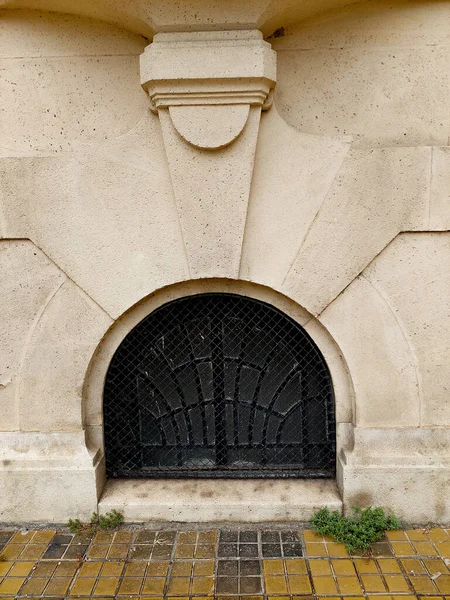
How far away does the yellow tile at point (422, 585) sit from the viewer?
2861 millimetres

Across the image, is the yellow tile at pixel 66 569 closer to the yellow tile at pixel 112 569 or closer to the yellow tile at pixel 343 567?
the yellow tile at pixel 112 569

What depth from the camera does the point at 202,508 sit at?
353 cm

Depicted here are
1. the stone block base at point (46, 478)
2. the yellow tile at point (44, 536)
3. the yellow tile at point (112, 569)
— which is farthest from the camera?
the stone block base at point (46, 478)

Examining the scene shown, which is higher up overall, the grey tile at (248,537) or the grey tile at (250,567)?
the grey tile at (248,537)

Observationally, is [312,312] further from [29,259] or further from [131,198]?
[29,259]

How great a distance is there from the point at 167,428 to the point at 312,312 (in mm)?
1496

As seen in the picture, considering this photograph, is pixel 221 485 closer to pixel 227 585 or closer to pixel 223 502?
pixel 223 502

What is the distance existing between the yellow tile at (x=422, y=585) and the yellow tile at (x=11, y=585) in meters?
2.40

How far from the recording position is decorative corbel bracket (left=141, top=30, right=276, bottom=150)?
3068mm

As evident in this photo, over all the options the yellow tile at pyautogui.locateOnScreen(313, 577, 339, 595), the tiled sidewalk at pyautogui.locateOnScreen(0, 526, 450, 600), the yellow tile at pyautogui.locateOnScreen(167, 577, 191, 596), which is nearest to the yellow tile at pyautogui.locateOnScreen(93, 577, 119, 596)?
the tiled sidewalk at pyautogui.locateOnScreen(0, 526, 450, 600)

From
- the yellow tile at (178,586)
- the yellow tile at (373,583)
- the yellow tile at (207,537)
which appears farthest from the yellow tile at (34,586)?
the yellow tile at (373,583)

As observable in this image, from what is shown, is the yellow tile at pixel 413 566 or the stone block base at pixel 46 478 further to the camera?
the stone block base at pixel 46 478

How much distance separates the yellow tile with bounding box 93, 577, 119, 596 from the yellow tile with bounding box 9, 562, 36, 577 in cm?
50

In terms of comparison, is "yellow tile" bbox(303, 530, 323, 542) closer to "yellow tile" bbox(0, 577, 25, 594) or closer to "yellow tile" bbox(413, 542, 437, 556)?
"yellow tile" bbox(413, 542, 437, 556)
